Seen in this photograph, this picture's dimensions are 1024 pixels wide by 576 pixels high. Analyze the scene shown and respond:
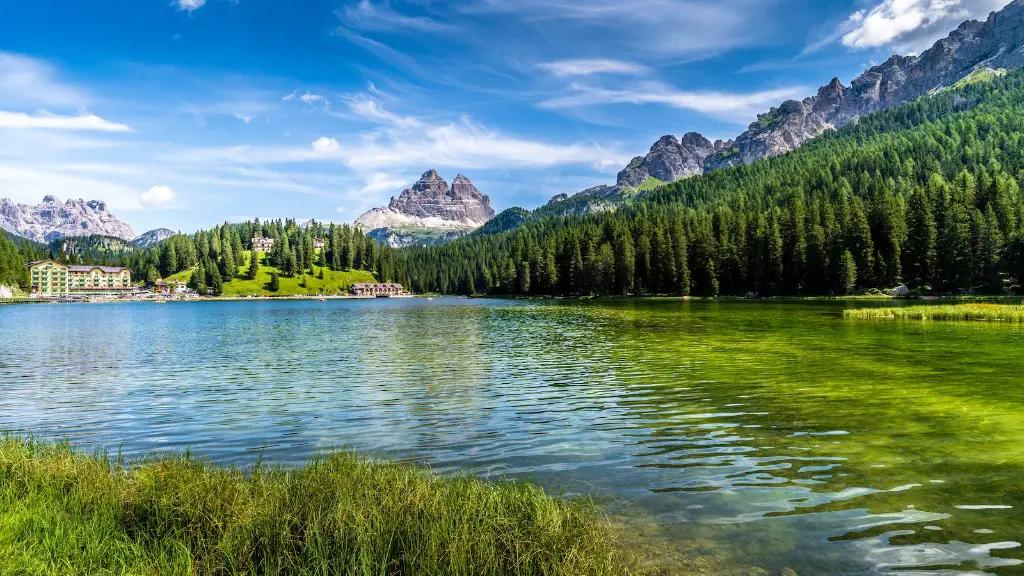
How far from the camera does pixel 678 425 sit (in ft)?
63.3

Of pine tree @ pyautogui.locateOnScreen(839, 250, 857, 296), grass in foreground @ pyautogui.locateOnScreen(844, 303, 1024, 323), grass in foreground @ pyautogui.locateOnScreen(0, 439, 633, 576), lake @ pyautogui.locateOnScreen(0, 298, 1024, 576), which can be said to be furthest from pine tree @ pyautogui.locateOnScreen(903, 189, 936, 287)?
grass in foreground @ pyautogui.locateOnScreen(0, 439, 633, 576)

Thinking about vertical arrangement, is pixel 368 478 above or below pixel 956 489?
above

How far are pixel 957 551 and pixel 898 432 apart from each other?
9.16 meters

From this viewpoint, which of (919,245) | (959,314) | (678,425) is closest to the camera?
(678,425)

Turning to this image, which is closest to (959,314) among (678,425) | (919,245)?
(678,425)

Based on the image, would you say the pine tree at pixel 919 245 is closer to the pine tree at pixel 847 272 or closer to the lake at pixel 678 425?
the pine tree at pixel 847 272

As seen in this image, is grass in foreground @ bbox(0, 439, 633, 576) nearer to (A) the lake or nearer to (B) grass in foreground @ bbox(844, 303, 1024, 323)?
(A) the lake

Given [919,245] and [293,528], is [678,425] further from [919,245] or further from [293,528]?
[919,245]

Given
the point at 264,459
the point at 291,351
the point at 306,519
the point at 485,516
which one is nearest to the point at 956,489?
the point at 485,516

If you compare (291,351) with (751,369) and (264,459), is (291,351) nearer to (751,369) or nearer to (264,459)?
(264,459)

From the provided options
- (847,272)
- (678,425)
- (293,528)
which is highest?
(847,272)

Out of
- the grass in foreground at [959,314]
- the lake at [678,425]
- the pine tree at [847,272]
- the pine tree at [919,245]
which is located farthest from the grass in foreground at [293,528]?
the pine tree at [919,245]

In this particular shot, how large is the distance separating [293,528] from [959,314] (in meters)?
75.6

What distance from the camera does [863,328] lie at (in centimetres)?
5431
